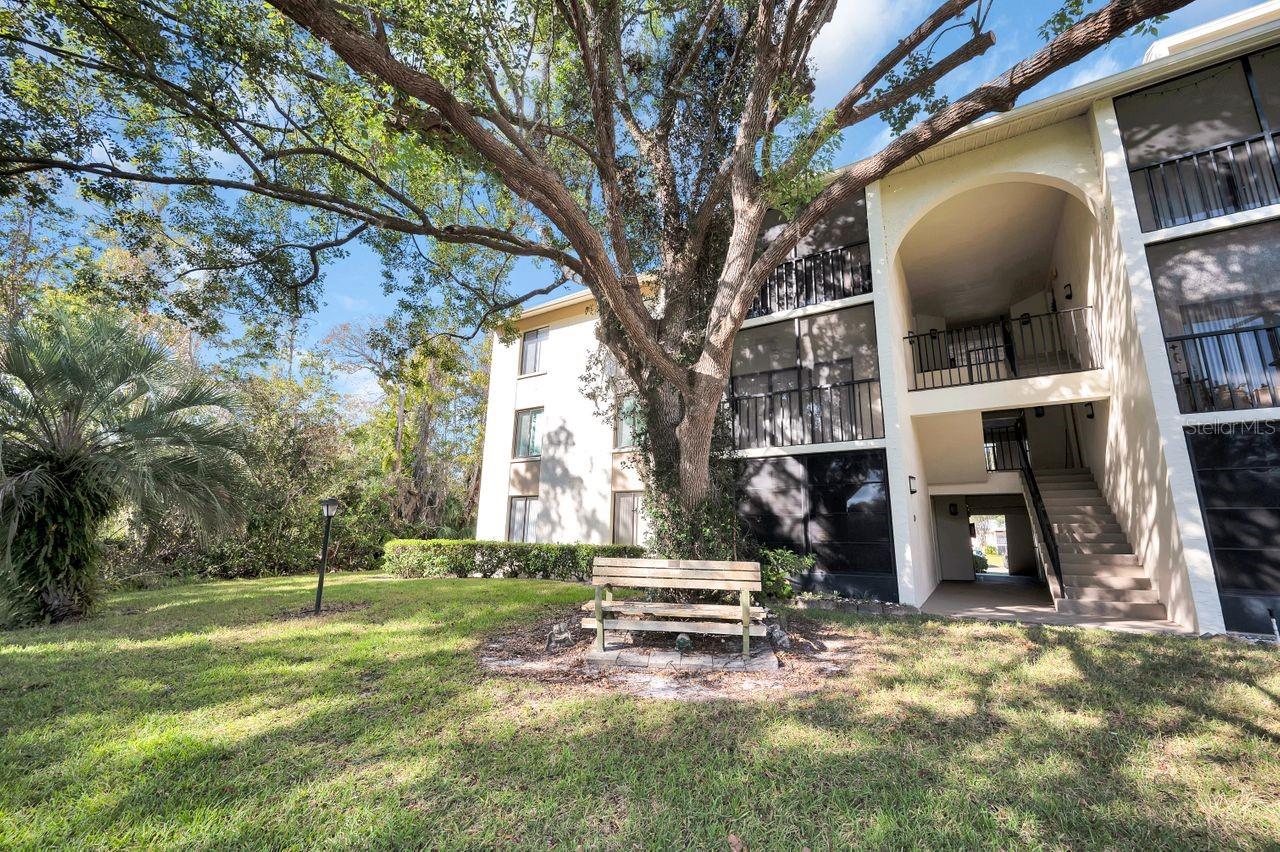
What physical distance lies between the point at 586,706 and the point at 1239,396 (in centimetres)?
926

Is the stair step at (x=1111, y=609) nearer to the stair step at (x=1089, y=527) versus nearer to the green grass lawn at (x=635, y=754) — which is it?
the stair step at (x=1089, y=527)

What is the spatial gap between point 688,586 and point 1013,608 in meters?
7.15

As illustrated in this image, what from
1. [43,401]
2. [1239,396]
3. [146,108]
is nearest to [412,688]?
[43,401]

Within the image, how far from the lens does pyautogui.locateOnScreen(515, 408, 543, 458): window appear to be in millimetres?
16203

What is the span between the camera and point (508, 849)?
97.9 inches

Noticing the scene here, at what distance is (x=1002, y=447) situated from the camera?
14.8 m

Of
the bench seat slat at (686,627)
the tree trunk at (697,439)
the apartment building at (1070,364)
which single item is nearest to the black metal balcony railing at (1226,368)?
the apartment building at (1070,364)

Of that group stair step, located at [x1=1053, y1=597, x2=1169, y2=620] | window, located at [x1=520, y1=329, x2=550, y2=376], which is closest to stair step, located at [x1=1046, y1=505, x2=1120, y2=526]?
stair step, located at [x1=1053, y1=597, x2=1169, y2=620]

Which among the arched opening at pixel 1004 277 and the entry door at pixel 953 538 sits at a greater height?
the arched opening at pixel 1004 277

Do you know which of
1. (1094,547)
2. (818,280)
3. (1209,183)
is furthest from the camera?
(818,280)

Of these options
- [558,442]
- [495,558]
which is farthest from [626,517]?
[495,558]

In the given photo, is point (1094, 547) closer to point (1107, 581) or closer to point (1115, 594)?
point (1107, 581)

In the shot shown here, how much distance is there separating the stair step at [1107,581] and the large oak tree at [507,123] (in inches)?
283

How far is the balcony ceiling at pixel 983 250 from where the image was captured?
1026cm
